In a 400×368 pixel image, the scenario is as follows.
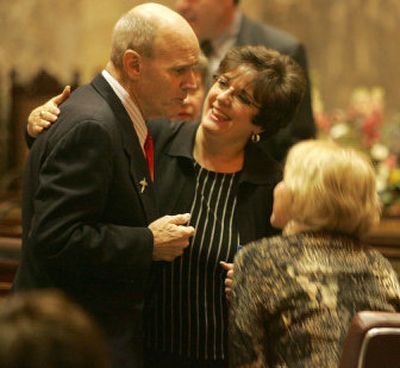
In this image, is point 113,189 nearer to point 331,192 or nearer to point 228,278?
point 228,278

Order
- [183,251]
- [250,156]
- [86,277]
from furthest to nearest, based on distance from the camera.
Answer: [250,156] → [183,251] → [86,277]

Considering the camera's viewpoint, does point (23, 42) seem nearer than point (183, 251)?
No

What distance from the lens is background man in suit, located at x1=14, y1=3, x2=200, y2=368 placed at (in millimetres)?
2619

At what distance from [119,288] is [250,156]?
777mm

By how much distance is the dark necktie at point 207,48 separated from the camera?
455cm

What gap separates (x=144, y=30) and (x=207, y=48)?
5.75 ft

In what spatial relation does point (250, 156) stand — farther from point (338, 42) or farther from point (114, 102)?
point (338, 42)

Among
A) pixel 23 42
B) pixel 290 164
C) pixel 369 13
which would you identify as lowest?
pixel 23 42

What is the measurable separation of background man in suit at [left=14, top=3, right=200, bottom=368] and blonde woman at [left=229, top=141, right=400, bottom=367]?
33 centimetres

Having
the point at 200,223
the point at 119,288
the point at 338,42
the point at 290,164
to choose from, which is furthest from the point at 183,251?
the point at 338,42

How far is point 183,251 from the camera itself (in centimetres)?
308

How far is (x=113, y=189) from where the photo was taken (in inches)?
108

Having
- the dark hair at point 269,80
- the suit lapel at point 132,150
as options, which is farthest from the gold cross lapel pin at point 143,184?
the dark hair at point 269,80

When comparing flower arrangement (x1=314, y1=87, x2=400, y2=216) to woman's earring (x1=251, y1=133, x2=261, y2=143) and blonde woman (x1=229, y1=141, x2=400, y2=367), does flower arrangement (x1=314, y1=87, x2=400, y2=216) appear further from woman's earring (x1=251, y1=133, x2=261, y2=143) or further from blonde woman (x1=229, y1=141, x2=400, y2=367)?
blonde woman (x1=229, y1=141, x2=400, y2=367)
